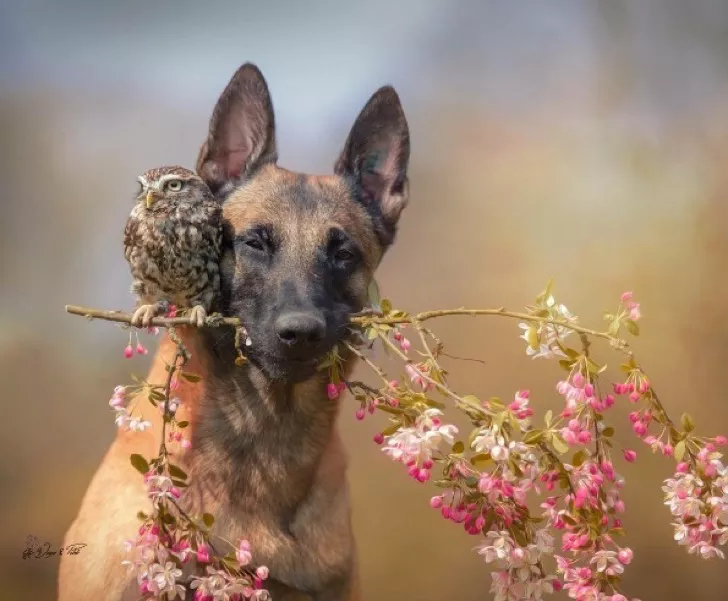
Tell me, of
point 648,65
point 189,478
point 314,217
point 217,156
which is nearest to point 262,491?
point 189,478

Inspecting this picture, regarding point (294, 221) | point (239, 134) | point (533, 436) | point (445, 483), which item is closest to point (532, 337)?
point (533, 436)

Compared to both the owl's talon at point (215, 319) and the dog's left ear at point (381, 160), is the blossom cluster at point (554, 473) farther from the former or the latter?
the dog's left ear at point (381, 160)

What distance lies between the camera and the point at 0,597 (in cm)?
188

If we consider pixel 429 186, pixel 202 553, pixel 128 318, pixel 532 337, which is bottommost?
pixel 202 553

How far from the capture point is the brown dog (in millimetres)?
1571

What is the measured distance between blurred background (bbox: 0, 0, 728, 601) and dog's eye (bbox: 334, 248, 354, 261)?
48cm

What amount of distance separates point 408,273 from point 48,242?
0.94m

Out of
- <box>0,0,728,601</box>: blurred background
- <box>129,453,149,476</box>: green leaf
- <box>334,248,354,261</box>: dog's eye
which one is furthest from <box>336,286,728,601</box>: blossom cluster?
<box>0,0,728,601</box>: blurred background

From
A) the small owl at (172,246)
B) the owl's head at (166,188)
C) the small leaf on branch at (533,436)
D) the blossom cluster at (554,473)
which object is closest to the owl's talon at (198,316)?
the small owl at (172,246)

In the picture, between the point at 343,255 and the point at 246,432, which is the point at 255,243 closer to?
the point at 343,255

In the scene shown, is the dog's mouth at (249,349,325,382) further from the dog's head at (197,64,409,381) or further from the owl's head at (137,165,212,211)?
the owl's head at (137,165,212,211)

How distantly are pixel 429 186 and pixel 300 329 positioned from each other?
37.3 inches

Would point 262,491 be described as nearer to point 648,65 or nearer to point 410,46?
point 410,46

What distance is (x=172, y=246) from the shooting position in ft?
5.03
